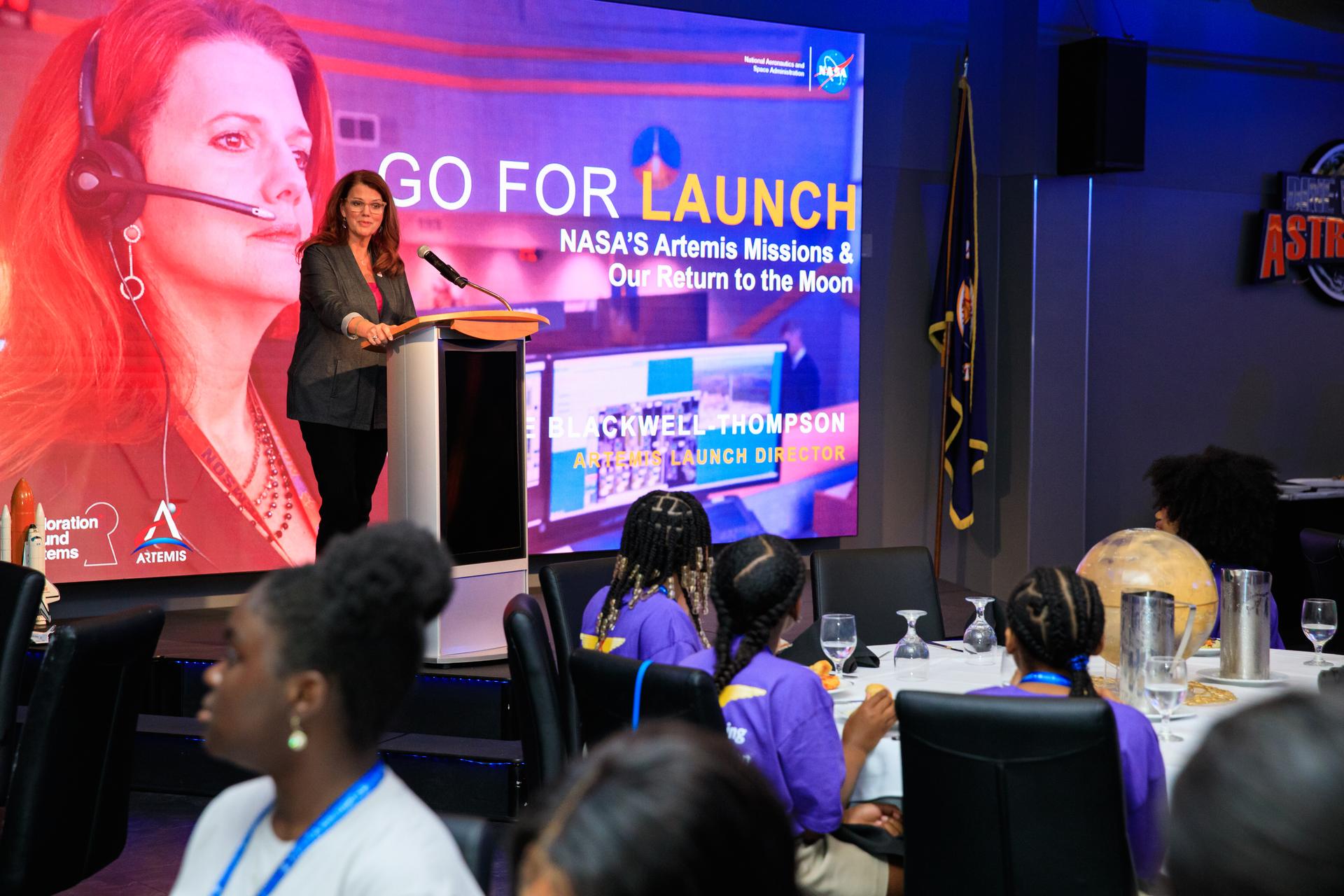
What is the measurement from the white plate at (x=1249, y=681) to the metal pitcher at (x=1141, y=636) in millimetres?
383

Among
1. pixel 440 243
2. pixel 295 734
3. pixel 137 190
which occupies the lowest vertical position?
pixel 295 734

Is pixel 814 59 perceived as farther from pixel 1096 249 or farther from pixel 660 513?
pixel 660 513

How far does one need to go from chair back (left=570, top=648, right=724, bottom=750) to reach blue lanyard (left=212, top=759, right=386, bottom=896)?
34.4 inches

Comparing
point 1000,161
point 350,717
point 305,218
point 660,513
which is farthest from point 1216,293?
point 350,717

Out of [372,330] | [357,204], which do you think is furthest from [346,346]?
[357,204]

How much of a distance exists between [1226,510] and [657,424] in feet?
11.0

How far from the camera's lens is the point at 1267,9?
842 centimetres

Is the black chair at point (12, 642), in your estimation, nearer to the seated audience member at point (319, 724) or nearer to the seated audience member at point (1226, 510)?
the seated audience member at point (319, 724)

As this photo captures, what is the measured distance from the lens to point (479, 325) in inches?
166

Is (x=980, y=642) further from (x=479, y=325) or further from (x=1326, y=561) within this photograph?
(x=1326, y=561)

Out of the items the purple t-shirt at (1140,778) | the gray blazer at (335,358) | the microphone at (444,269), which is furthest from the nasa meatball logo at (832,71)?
the purple t-shirt at (1140,778)

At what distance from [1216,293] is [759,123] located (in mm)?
3220

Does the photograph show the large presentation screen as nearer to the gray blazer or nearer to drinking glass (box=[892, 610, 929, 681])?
the gray blazer

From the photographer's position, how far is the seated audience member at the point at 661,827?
31.1 inches
